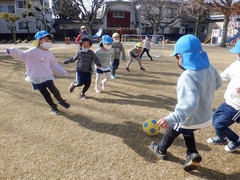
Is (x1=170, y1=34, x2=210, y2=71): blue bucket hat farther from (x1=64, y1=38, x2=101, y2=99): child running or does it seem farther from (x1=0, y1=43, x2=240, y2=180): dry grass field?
(x1=64, y1=38, x2=101, y2=99): child running

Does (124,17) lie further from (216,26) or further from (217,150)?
(217,150)

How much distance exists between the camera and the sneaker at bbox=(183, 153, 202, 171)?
7.91 feet

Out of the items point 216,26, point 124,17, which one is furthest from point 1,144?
point 216,26

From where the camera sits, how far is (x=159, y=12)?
32.3 metres

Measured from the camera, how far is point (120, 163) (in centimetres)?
269

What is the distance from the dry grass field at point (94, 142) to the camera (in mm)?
2521

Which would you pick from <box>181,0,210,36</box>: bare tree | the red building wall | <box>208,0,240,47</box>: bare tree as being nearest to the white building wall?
the red building wall

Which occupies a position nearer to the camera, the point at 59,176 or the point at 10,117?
the point at 59,176

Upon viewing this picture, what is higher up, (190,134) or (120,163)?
(190,134)

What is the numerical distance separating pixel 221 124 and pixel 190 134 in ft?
1.98

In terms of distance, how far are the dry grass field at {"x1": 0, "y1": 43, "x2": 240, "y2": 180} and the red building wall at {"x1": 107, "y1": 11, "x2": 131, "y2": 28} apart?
103ft

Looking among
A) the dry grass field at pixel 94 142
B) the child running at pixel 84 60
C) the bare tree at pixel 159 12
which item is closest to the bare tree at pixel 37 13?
the bare tree at pixel 159 12

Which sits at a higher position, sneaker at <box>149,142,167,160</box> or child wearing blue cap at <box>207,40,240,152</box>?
child wearing blue cap at <box>207,40,240,152</box>

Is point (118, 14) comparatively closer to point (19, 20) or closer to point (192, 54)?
point (19, 20)
